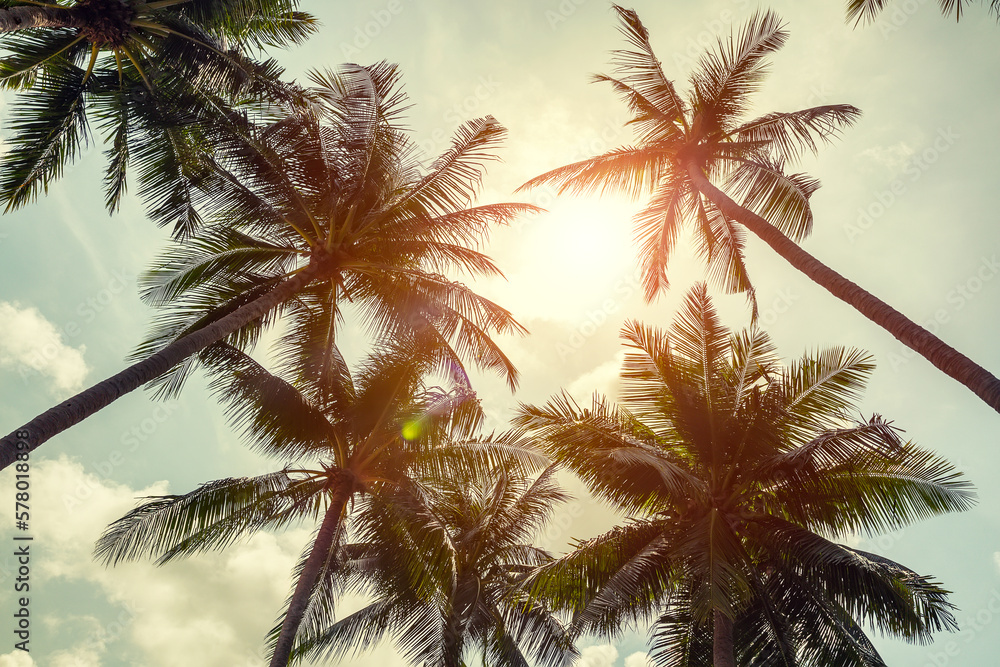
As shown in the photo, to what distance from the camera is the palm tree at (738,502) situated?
28.7 feet

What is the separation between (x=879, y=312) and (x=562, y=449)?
210 inches

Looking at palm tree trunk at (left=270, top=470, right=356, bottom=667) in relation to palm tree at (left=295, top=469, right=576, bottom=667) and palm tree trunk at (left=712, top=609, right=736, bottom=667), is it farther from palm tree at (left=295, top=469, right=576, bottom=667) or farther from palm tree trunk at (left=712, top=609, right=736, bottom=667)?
palm tree trunk at (left=712, top=609, right=736, bottom=667)

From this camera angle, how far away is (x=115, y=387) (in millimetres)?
6930

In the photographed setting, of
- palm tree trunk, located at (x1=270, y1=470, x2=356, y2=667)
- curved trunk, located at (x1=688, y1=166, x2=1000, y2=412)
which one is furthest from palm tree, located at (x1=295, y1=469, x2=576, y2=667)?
curved trunk, located at (x1=688, y1=166, x2=1000, y2=412)

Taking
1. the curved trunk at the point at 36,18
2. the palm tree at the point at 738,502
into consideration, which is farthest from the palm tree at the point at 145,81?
the palm tree at the point at 738,502

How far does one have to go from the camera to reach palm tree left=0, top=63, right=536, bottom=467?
418 inches

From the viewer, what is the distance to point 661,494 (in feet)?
34.6

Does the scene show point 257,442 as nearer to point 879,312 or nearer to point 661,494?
point 661,494

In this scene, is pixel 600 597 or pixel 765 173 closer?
pixel 600 597

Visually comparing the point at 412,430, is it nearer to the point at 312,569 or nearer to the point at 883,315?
the point at 312,569

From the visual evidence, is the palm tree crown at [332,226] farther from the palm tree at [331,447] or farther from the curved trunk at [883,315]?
the curved trunk at [883,315]

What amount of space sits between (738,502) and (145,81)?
1212 cm

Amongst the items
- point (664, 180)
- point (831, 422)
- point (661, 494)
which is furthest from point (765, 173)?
point (661, 494)

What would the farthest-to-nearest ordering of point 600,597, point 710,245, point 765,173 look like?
point 710,245 → point 765,173 → point 600,597
